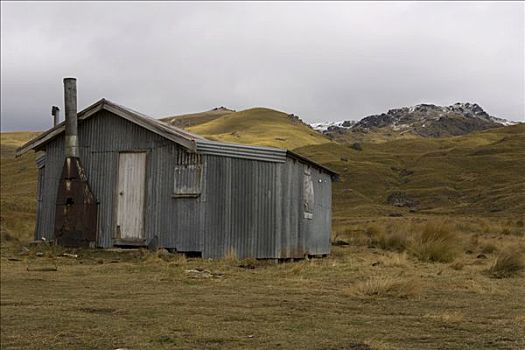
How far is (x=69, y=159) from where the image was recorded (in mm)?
18281

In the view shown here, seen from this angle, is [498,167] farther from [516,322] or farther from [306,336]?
[306,336]

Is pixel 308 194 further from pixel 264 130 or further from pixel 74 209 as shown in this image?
pixel 264 130

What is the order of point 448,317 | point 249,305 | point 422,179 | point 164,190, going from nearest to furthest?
1. point 448,317
2. point 249,305
3. point 164,190
4. point 422,179

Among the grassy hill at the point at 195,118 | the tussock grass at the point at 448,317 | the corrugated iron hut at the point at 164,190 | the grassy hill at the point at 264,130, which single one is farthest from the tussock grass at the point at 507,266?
the grassy hill at the point at 195,118

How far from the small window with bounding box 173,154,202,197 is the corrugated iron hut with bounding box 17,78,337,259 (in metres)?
0.02

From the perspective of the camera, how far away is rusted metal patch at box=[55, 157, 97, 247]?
18062 mm

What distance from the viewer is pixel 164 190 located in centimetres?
1742

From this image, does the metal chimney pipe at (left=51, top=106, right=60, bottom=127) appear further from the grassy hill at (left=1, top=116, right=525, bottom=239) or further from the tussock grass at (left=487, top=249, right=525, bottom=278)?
the tussock grass at (left=487, top=249, right=525, bottom=278)

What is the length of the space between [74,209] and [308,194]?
585 centimetres

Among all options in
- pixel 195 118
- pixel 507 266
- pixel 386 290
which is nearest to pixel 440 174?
pixel 507 266

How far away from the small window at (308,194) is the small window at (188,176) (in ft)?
9.68

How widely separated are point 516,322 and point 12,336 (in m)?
5.33

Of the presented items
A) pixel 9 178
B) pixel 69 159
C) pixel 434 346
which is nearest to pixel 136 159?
pixel 69 159

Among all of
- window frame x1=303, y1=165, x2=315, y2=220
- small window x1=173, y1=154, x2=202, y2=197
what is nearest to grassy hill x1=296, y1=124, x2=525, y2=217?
window frame x1=303, y1=165, x2=315, y2=220
